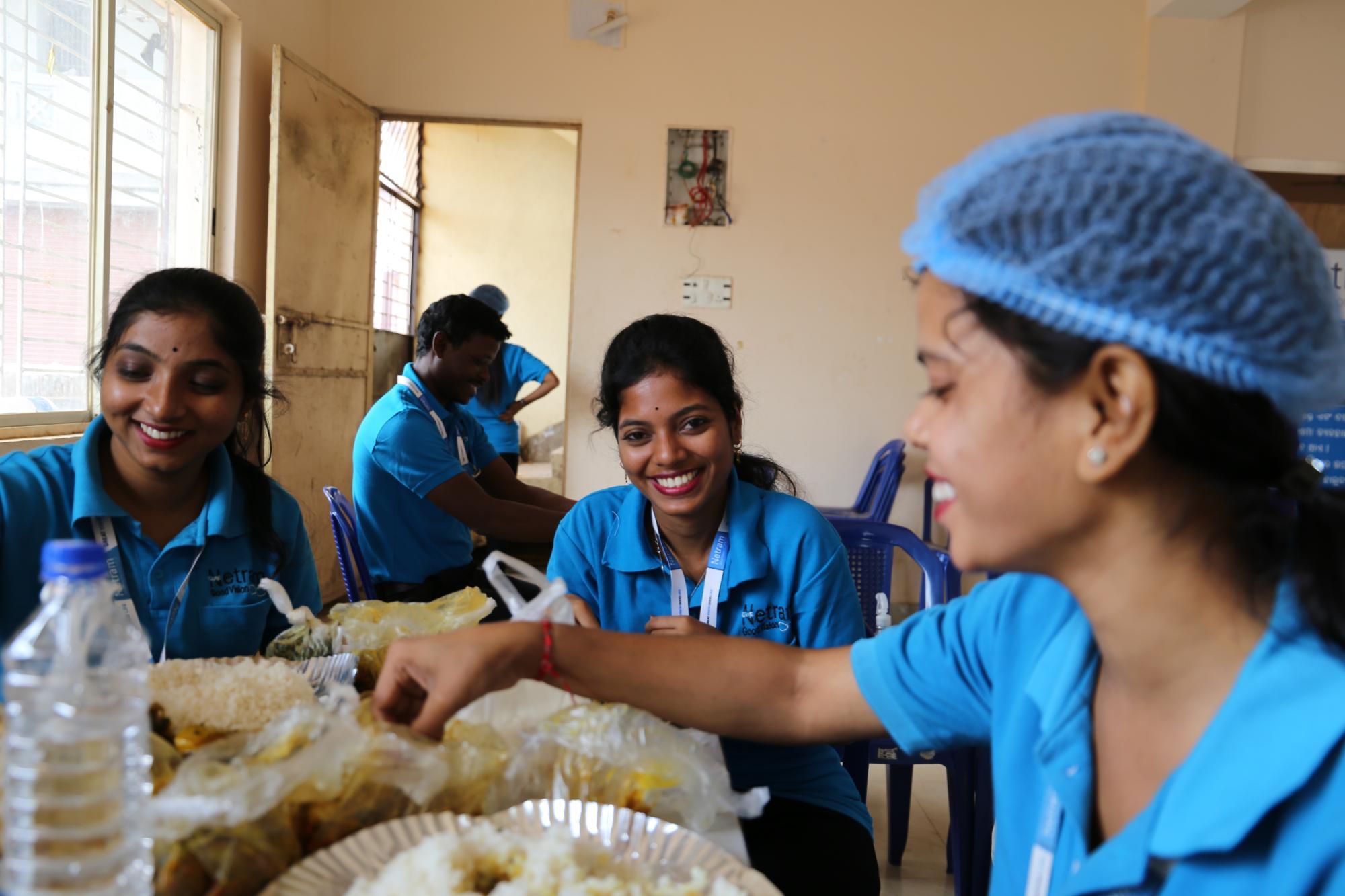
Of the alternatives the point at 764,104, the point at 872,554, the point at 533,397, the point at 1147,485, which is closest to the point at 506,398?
the point at 533,397

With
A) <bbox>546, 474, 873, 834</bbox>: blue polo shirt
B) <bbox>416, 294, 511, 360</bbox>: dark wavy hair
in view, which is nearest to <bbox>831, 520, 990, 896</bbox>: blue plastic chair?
<bbox>546, 474, 873, 834</bbox>: blue polo shirt

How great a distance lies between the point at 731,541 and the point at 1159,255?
3.56 ft

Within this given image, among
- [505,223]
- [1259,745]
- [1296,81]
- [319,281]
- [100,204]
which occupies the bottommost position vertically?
[1259,745]

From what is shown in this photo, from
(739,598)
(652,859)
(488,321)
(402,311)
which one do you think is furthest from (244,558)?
(402,311)

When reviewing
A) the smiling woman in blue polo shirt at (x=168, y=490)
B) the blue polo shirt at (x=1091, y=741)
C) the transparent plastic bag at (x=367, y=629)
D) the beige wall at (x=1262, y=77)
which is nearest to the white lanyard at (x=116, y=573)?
the smiling woman in blue polo shirt at (x=168, y=490)

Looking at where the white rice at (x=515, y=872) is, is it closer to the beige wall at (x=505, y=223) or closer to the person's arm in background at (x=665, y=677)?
the person's arm in background at (x=665, y=677)

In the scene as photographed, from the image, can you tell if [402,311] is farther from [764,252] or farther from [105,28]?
[105,28]

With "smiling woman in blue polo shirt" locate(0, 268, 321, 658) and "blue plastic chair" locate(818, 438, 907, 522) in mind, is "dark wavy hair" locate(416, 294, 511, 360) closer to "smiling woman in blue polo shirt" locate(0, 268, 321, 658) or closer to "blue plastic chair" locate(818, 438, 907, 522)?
"smiling woman in blue polo shirt" locate(0, 268, 321, 658)

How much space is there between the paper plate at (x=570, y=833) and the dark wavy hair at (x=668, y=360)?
101cm

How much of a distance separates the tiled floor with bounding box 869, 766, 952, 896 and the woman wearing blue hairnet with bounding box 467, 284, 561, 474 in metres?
2.86

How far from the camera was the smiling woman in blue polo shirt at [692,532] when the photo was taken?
1659 mm

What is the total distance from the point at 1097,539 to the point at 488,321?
9.39 ft

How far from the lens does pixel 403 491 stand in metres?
3.11

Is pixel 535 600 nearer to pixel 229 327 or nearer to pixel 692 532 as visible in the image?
pixel 692 532
